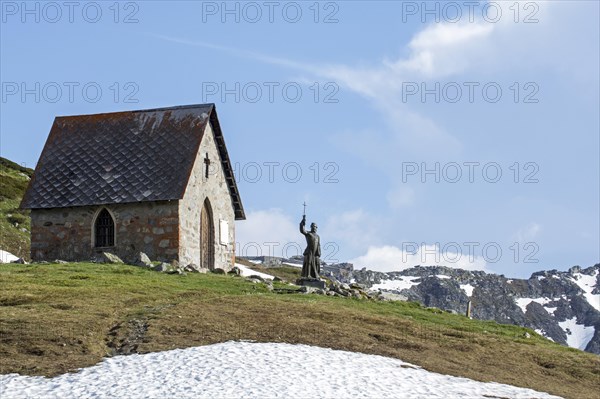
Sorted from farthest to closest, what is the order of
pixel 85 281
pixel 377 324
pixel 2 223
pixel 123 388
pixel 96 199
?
pixel 2 223 < pixel 96 199 < pixel 85 281 < pixel 377 324 < pixel 123 388

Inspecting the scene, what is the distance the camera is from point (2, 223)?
63.9 meters

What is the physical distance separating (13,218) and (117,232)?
68.8 feet

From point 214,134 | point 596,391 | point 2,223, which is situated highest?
point 214,134

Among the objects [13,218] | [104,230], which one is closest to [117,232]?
[104,230]

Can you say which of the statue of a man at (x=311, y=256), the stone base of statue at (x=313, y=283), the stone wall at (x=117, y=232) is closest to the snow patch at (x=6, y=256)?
the stone wall at (x=117, y=232)

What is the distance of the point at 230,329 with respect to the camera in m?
28.0

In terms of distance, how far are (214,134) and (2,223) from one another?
2028 cm

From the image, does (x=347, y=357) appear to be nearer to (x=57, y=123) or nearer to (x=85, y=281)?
(x=85, y=281)

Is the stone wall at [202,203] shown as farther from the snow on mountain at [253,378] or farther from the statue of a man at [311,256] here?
the snow on mountain at [253,378]

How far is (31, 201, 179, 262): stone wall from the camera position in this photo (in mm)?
46594

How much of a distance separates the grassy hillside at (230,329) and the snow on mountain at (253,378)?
0.86 metres

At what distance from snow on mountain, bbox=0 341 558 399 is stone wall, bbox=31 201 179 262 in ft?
69.1

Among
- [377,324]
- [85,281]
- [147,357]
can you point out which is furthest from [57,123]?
[147,357]

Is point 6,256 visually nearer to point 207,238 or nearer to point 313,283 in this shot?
point 207,238
